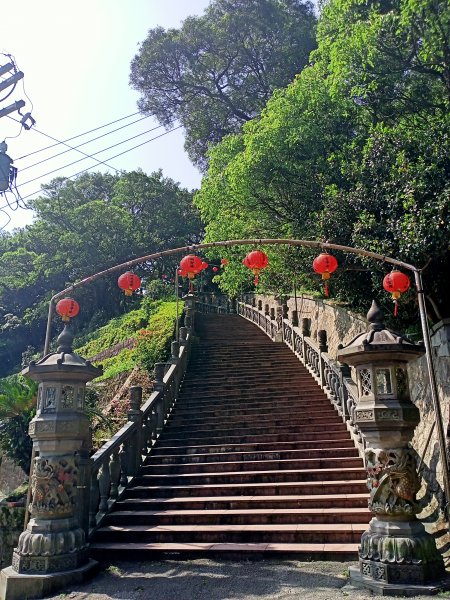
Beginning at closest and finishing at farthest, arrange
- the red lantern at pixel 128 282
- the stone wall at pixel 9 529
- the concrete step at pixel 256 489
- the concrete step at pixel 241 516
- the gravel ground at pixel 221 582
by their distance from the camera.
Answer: the gravel ground at pixel 221 582
the concrete step at pixel 241 516
the concrete step at pixel 256 489
the red lantern at pixel 128 282
the stone wall at pixel 9 529

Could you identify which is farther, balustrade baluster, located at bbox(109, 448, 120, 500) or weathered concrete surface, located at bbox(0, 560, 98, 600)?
balustrade baluster, located at bbox(109, 448, 120, 500)

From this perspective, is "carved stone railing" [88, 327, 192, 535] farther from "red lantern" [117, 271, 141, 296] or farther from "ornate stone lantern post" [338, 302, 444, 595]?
"ornate stone lantern post" [338, 302, 444, 595]

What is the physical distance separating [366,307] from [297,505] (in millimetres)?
6499

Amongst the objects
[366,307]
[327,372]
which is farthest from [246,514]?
[366,307]

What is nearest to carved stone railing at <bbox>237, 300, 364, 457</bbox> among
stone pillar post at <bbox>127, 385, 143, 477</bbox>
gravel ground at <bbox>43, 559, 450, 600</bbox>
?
gravel ground at <bbox>43, 559, 450, 600</bbox>

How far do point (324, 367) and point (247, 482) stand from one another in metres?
4.60

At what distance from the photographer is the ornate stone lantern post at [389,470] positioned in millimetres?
Result: 5043

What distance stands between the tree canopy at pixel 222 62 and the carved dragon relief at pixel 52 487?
78.0 feet

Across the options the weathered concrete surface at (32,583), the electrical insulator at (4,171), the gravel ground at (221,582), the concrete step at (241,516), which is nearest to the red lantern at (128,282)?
the electrical insulator at (4,171)

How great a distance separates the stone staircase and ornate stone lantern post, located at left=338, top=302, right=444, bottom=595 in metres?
0.97

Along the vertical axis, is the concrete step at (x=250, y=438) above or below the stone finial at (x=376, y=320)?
below

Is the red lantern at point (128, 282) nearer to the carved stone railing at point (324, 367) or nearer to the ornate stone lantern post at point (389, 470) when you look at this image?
the ornate stone lantern post at point (389, 470)

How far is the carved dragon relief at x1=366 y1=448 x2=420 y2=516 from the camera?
17.5ft

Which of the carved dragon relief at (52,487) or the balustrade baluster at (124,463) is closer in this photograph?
the carved dragon relief at (52,487)
